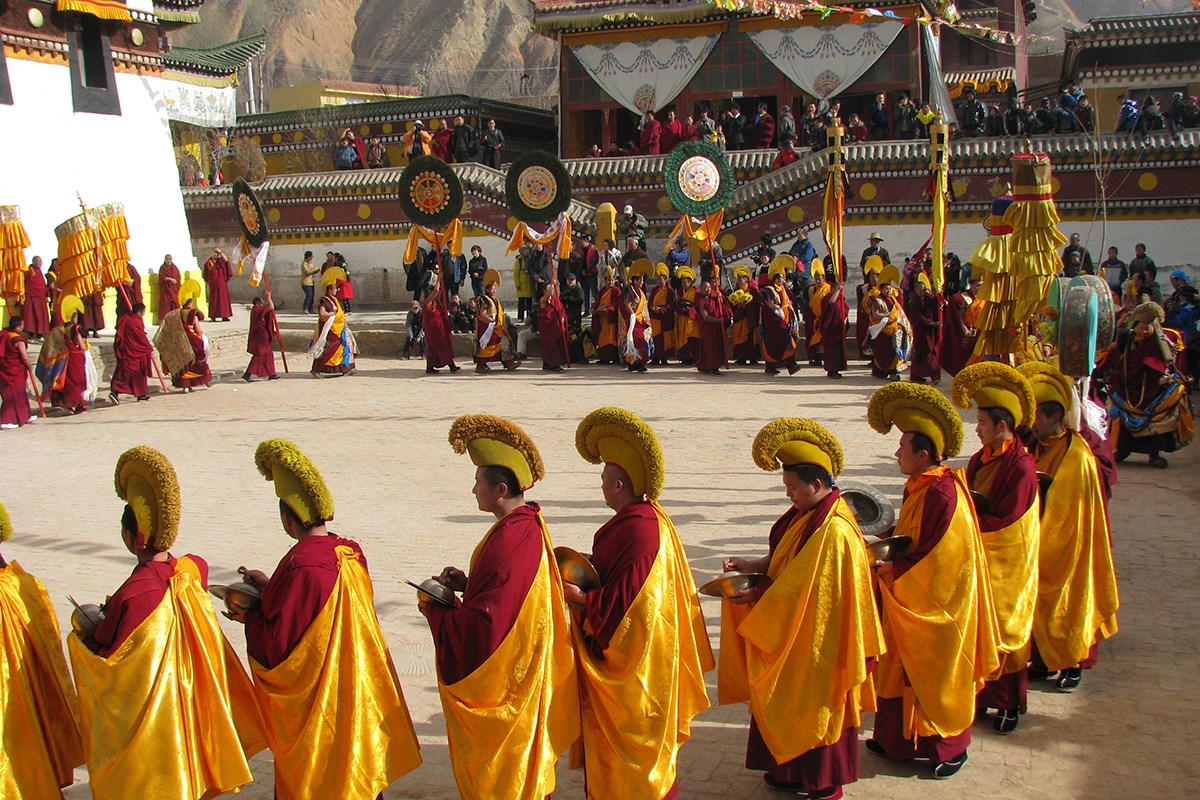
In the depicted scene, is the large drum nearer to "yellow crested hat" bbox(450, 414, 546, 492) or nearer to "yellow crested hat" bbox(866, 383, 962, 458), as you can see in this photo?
"yellow crested hat" bbox(450, 414, 546, 492)

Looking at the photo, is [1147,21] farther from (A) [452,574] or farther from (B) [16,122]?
(A) [452,574]

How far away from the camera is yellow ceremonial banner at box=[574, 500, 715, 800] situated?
4.09 metres

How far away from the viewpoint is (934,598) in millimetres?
4562

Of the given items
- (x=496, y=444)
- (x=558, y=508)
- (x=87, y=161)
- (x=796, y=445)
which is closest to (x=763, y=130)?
(x=87, y=161)

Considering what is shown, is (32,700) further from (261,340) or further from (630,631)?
(261,340)

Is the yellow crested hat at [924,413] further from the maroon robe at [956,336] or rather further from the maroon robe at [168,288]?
the maroon robe at [168,288]

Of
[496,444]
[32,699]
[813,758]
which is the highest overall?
[496,444]

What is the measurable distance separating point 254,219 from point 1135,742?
14.9 m

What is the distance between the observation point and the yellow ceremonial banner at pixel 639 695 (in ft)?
13.4

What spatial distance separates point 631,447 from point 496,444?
0.48 metres

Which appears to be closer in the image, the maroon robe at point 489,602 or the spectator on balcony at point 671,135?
the maroon robe at point 489,602

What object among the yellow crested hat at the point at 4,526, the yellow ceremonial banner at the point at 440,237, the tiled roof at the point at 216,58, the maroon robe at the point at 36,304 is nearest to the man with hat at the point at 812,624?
the yellow crested hat at the point at 4,526

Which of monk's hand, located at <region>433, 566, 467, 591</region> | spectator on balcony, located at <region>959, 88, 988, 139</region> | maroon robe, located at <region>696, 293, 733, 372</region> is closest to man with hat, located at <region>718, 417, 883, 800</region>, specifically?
monk's hand, located at <region>433, 566, 467, 591</region>

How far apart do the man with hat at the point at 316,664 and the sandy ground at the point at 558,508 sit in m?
0.69
